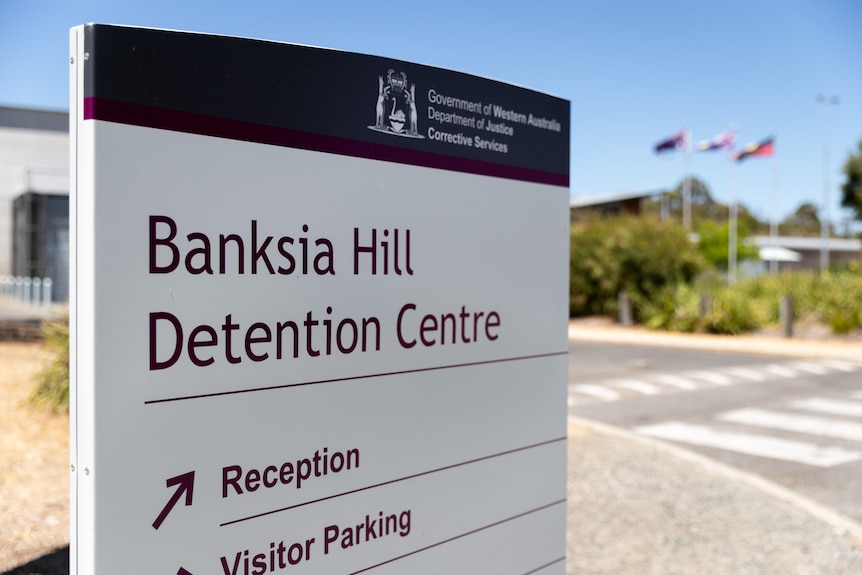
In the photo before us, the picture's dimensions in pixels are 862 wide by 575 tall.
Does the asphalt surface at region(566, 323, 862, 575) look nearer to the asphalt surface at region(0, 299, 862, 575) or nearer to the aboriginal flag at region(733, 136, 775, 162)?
the asphalt surface at region(0, 299, 862, 575)

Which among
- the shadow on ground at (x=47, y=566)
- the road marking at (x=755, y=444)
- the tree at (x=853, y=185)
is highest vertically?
the tree at (x=853, y=185)

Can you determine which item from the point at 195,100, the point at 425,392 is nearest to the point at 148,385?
the point at 195,100

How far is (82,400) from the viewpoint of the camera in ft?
6.61

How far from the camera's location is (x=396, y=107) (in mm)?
2670

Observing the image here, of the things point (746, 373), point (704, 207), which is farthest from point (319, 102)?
point (704, 207)

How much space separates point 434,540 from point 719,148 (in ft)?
139

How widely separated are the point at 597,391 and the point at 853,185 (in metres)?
35.1

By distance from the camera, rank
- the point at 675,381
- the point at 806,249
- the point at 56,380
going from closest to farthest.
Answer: the point at 56,380
the point at 675,381
the point at 806,249

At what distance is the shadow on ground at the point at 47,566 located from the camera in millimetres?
3963

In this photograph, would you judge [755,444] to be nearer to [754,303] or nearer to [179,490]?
[179,490]

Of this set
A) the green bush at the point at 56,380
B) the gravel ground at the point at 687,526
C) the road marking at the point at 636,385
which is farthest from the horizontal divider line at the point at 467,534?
the road marking at the point at 636,385

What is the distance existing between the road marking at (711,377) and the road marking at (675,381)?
353 millimetres

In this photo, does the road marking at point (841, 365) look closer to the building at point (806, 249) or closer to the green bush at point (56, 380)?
the green bush at point (56, 380)

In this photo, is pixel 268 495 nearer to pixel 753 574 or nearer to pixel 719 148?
pixel 753 574
